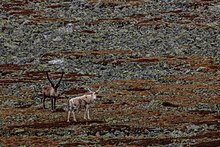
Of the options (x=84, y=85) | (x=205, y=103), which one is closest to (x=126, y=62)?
(x=84, y=85)

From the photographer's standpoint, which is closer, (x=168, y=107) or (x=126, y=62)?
(x=168, y=107)

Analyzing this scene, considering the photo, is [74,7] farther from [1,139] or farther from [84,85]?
[1,139]

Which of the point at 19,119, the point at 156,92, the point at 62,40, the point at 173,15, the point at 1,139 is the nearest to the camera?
the point at 1,139

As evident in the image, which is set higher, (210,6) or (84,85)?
(210,6)

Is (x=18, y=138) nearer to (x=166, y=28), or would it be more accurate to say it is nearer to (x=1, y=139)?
(x=1, y=139)

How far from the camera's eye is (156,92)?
1825 inches

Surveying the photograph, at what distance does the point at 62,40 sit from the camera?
7712cm

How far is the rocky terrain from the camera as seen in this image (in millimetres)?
28781

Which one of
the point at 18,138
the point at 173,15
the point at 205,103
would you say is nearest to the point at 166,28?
the point at 173,15

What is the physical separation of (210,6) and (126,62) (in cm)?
3633

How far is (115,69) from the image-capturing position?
60.5 m

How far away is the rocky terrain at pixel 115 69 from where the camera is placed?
28.8 meters

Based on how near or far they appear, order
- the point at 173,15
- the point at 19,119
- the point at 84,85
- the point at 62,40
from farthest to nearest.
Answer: the point at 173,15
the point at 62,40
the point at 84,85
the point at 19,119

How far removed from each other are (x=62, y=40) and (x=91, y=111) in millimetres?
A: 41629
